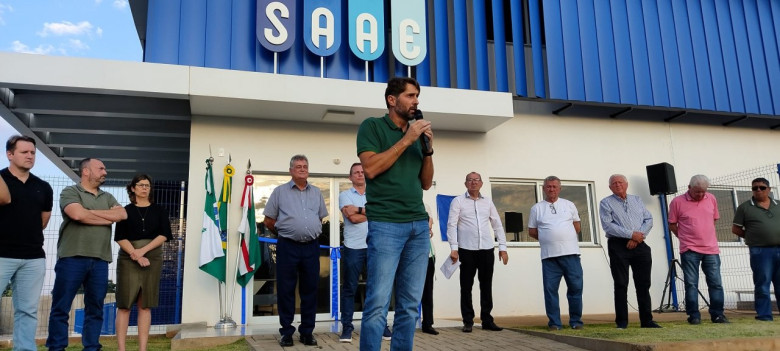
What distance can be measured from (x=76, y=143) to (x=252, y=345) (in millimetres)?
6772

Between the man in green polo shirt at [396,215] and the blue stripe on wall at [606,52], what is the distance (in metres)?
7.09

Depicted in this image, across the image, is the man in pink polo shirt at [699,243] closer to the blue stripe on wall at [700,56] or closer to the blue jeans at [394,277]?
the blue stripe on wall at [700,56]

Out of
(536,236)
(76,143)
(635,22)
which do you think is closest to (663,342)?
(536,236)

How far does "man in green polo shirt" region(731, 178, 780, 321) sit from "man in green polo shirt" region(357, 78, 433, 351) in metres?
5.49

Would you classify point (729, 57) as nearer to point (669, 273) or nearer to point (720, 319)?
point (669, 273)

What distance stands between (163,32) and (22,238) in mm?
4520

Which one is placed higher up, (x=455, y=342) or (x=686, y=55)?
(x=686, y=55)

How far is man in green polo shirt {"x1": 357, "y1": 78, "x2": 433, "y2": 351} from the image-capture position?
2.79 metres

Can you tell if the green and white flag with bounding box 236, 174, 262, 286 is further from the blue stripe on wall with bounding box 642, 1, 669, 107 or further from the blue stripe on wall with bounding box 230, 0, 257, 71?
the blue stripe on wall with bounding box 642, 1, 669, 107

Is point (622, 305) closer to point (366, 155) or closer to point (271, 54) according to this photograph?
point (366, 155)

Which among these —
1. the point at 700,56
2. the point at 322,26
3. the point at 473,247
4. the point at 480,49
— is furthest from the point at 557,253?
the point at 700,56

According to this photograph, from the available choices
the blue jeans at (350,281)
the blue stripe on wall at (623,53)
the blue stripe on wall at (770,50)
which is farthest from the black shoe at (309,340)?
the blue stripe on wall at (770,50)

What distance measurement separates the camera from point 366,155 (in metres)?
2.84

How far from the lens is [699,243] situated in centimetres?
652
